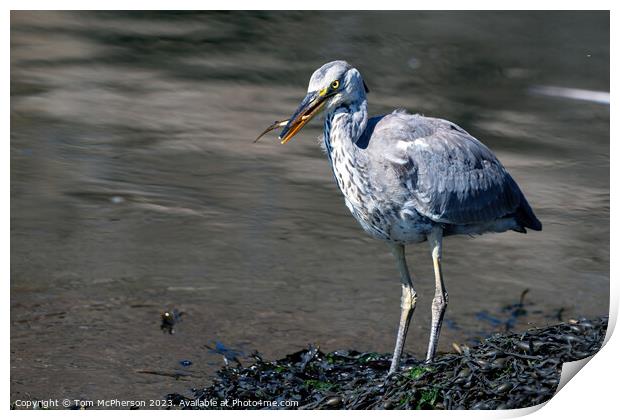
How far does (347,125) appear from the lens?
4.75 metres

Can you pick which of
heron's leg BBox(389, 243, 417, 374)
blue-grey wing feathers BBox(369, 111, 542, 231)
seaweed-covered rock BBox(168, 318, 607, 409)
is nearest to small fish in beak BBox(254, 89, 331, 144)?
blue-grey wing feathers BBox(369, 111, 542, 231)

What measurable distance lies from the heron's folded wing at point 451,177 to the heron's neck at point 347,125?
176 mm

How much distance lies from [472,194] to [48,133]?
303 centimetres

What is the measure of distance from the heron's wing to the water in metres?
0.89

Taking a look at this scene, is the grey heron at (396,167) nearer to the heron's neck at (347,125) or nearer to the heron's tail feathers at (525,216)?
the heron's neck at (347,125)

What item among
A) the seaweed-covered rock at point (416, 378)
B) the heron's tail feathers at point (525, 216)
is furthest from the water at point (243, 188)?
the heron's tail feathers at point (525, 216)

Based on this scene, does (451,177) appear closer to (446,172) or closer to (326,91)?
(446,172)

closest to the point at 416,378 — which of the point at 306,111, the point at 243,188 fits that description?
the point at 306,111

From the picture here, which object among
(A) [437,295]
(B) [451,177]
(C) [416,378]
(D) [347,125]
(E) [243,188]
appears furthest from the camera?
(E) [243,188]

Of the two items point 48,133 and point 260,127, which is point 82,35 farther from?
point 260,127

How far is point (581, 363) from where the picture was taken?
15.5 ft

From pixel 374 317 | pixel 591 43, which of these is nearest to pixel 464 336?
pixel 374 317

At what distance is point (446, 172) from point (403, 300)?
667mm

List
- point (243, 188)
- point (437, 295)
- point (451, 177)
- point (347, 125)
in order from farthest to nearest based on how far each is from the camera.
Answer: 1. point (243, 188)
2. point (437, 295)
3. point (451, 177)
4. point (347, 125)
